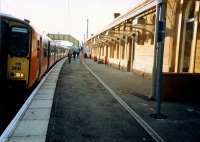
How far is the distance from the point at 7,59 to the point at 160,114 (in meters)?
5.64

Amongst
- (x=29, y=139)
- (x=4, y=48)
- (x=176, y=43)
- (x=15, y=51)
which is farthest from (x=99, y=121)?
(x=176, y=43)

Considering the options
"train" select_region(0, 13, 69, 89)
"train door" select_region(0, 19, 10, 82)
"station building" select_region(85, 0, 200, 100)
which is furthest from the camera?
"station building" select_region(85, 0, 200, 100)

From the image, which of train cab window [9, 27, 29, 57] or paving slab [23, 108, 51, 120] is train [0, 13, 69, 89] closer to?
train cab window [9, 27, 29, 57]

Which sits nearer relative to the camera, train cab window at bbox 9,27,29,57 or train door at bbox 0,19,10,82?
train door at bbox 0,19,10,82

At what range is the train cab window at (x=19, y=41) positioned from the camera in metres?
10.3

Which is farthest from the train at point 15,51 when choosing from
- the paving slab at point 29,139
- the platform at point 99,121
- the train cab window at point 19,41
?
the paving slab at point 29,139

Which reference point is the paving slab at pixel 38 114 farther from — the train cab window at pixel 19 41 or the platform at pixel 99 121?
the train cab window at pixel 19 41

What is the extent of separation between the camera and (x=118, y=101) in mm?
10312

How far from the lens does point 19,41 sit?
1036cm

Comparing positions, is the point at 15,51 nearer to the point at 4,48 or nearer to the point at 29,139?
the point at 4,48

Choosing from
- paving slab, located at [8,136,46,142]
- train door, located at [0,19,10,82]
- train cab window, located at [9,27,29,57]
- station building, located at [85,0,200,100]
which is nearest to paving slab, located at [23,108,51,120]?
paving slab, located at [8,136,46,142]

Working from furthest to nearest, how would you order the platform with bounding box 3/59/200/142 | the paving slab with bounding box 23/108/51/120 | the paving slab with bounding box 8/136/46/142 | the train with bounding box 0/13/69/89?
the train with bounding box 0/13/69/89 → the paving slab with bounding box 23/108/51/120 → the platform with bounding box 3/59/200/142 → the paving slab with bounding box 8/136/46/142

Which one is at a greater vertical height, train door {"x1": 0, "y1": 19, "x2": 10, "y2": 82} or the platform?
train door {"x1": 0, "y1": 19, "x2": 10, "y2": 82}

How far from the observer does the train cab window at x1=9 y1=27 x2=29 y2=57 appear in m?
10.3
